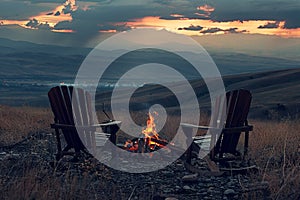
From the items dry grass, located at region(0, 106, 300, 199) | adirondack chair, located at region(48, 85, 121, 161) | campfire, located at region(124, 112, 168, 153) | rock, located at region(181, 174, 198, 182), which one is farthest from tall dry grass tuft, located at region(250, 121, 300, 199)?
adirondack chair, located at region(48, 85, 121, 161)

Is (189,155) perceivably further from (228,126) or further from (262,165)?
(262,165)

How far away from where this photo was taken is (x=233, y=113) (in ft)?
21.7

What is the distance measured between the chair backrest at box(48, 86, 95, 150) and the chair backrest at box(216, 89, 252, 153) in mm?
2183

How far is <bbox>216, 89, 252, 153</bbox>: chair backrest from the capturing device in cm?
661

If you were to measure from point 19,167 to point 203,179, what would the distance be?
2844 mm

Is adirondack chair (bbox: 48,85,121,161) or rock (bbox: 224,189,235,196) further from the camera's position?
adirondack chair (bbox: 48,85,121,161)

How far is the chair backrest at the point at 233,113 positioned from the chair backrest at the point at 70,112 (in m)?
2.18

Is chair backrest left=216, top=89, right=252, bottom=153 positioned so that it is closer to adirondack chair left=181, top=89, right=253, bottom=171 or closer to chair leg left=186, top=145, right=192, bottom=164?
adirondack chair left=181, top=89, right=253, bottom=171

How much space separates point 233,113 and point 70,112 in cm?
267

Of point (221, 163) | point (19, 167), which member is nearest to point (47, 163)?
point (19, 167)

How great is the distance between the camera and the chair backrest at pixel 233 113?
6.61 metres

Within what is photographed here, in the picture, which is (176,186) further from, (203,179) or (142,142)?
(142,142)

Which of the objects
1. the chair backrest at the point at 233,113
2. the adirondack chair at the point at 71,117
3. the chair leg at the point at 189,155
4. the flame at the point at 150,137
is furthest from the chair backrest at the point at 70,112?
the chair backrest at the point at 233,113

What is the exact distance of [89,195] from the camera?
486 cm
